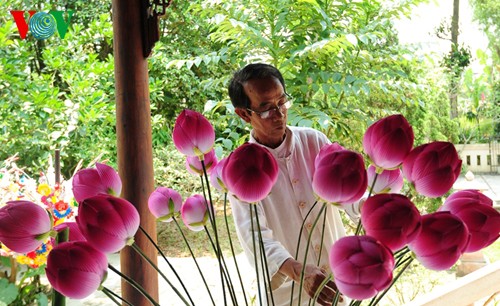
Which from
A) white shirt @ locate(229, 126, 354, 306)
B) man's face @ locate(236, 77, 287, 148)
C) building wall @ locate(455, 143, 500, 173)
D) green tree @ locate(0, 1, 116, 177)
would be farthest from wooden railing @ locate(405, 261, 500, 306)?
building wall @ locate(455, 143, 500, 173)

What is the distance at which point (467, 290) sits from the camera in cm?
97

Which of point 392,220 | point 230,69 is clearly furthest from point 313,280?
point 230,69

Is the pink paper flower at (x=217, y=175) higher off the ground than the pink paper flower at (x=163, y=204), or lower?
higher

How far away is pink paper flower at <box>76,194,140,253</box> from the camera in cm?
29

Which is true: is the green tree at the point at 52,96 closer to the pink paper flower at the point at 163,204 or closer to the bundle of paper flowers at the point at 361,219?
the pink paper flower at the point at 163,204

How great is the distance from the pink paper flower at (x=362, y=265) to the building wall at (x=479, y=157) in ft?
9.80

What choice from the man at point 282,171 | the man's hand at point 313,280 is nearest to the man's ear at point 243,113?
the man at point 282,171

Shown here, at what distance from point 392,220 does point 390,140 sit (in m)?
0.06

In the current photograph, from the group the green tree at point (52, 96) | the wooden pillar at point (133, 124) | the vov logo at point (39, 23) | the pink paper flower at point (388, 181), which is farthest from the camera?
the green tree at point (52, 96)

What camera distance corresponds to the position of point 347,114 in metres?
2.01

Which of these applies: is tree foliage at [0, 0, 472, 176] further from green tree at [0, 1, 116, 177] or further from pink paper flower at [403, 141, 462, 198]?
pink paper flower at [403, 141, 462, 198]

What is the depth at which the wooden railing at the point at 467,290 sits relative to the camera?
920 millimetres

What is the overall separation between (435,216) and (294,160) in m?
0.62

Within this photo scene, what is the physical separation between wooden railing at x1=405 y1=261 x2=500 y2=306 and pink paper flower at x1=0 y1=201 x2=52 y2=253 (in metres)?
0.75
